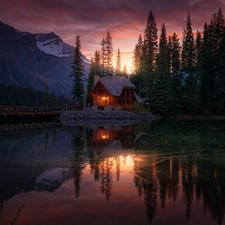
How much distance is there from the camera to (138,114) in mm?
54344

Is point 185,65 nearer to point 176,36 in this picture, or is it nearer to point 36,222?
point 176,36

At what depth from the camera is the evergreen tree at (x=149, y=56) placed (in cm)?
6100

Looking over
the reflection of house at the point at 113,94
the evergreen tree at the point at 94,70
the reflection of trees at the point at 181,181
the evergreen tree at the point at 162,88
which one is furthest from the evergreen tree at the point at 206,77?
the reflection of trees at the point at 181,181

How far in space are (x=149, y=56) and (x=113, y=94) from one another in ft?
47.4

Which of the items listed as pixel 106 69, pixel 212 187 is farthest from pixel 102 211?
pixel 106 69

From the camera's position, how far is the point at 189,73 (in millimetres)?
62500

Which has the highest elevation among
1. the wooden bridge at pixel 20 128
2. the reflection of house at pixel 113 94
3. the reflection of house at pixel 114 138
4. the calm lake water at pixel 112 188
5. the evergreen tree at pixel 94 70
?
the evergreen tree at pixel 94 70

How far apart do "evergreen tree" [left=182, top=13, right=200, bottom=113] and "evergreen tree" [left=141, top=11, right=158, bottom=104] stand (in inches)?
264

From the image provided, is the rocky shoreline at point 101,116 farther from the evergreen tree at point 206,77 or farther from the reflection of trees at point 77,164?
the reflection of trees at point 77,164

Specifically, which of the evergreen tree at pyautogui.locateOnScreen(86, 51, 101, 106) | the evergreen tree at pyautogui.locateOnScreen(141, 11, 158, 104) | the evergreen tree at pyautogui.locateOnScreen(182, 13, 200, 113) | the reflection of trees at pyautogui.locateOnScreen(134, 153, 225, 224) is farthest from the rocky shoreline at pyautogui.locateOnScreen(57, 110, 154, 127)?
the reflection of trees at pyautogui.locateOnScreen(134, 153, 225, 224)

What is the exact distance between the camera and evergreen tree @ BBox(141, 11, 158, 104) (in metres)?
61.0

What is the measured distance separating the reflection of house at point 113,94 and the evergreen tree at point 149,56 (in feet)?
13.8

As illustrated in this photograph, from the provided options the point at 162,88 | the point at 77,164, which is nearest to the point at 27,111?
the point at 162,88

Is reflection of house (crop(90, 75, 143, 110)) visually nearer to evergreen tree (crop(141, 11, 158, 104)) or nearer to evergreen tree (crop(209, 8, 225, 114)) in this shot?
evergreen tree (crop(141, 11, 158, 104))
